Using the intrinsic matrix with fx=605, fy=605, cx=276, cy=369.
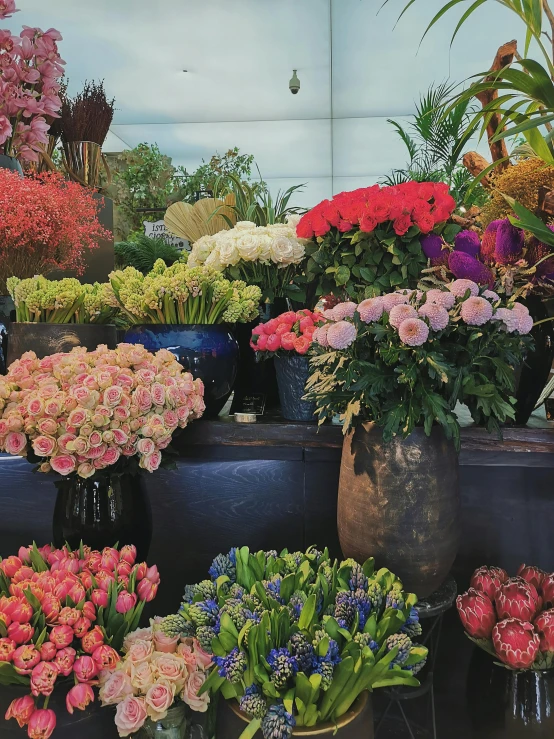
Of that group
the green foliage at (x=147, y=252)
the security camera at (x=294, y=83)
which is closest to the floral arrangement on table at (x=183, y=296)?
the green foliage at (x=147, y=252)

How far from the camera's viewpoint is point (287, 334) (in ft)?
3.54

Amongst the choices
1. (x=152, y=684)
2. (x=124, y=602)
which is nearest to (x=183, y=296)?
(x=124, y=602)

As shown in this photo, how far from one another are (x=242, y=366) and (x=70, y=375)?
1.41ft

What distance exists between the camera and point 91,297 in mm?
1230

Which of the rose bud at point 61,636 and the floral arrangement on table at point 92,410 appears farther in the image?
the floral arrangement on table at point 92,410

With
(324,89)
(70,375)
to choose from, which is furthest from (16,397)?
(324,89)

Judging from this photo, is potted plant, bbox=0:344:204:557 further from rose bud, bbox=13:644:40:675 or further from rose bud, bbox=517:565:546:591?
rose bud, bbox=517:565:546:591

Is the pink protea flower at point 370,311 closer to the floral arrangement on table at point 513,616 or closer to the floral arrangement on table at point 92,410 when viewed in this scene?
the floral arrangement on table at point 92,410

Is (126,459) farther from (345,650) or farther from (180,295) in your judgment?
(345,650)

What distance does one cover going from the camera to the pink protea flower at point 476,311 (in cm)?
85

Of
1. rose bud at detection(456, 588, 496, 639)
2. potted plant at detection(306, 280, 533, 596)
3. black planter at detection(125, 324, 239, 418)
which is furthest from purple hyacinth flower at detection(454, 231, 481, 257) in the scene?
rose bud at detection(456, 588, 496, 639)

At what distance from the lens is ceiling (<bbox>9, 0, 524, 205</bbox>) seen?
4023mm

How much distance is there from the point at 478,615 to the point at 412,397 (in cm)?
36

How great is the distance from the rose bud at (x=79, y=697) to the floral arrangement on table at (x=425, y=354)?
1.58 feet
